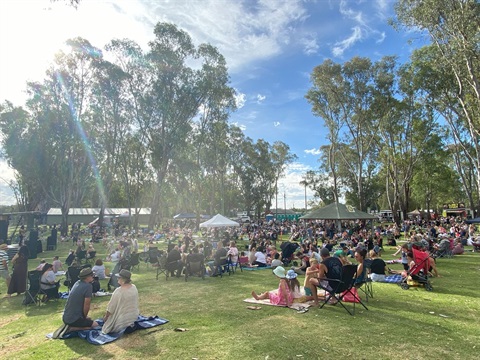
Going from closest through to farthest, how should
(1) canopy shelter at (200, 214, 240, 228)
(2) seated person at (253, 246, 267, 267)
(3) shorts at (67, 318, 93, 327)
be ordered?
1. (3) shorts at (67, 318, 93, 327)
2. (2) seated person at (253, 246, 267, 267)
3. (1) canopy shelter at (200, 214, 240, 228)

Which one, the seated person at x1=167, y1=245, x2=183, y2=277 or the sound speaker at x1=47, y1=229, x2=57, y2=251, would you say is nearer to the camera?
the seated person at x1=167, y1=245, x2=183, y2=277

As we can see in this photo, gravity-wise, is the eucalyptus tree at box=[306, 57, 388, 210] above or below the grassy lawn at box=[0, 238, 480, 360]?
above

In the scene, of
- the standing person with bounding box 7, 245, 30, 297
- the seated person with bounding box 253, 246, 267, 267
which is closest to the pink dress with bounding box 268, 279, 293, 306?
the seated person with bounding box 253, 246, 267, 267

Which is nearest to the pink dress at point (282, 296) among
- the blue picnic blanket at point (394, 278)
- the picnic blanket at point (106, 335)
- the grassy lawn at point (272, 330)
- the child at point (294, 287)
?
the child at point (294, 287)

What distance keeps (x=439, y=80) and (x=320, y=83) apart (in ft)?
32.0

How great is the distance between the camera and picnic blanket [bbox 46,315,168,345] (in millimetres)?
5126

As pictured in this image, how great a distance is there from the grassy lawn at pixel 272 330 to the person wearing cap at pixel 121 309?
0.32m

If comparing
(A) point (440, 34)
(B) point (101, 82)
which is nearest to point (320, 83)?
(A) point (440, 34)

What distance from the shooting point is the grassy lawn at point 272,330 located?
4480mm

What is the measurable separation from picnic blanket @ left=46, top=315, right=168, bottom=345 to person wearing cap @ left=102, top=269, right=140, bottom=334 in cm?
9

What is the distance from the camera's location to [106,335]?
5.30 meters

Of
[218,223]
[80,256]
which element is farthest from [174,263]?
[218,223]

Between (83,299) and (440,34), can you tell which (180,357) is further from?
(440,34)

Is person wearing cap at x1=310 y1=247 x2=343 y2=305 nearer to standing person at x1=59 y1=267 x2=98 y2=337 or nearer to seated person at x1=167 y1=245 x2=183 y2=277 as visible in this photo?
standing person at x1=59 y1=267 x2=98 y2=337
